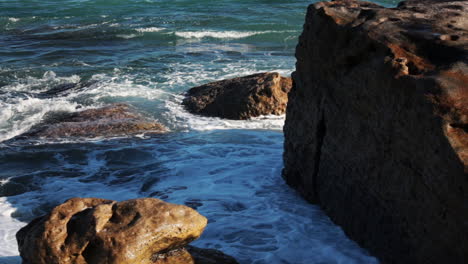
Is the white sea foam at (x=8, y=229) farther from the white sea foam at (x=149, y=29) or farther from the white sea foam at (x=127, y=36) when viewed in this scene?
the white sea foam at (x=149, y=29)

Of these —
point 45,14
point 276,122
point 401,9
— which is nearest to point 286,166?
→ point 401,9

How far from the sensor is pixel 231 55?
16.2 metres

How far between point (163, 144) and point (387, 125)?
179 inches

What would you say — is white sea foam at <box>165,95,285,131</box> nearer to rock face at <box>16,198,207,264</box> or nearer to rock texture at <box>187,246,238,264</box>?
rock texture at <box>187,246,238,264</box>

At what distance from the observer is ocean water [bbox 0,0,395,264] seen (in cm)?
543

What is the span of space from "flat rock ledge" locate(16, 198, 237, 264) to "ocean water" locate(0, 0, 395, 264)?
961mm

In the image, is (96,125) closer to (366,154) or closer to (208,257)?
(208,257)

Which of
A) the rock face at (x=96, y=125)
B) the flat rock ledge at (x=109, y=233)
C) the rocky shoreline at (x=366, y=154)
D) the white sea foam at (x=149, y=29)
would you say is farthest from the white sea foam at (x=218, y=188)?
the white sea foam at (x=149, y=29)

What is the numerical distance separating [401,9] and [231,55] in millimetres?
10690

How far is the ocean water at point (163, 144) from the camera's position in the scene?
5.43m

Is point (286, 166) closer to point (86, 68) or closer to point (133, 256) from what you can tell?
point (133, 256)

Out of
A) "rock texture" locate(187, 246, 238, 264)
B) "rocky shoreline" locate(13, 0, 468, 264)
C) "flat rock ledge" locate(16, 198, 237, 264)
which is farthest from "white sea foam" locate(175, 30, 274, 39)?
"flat rock ledge" locate(16, 198, 237, 264)

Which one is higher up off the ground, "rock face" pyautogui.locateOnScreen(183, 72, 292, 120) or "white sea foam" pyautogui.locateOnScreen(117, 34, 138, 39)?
"rock face" pyautogui.locateOnScreen(183, 72, 292, 120)

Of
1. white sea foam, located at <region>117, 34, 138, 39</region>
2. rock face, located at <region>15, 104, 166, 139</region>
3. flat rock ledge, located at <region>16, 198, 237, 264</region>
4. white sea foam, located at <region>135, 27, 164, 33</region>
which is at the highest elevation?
flat rock ledge, located at <region>16, 198, 237, 264</region>
